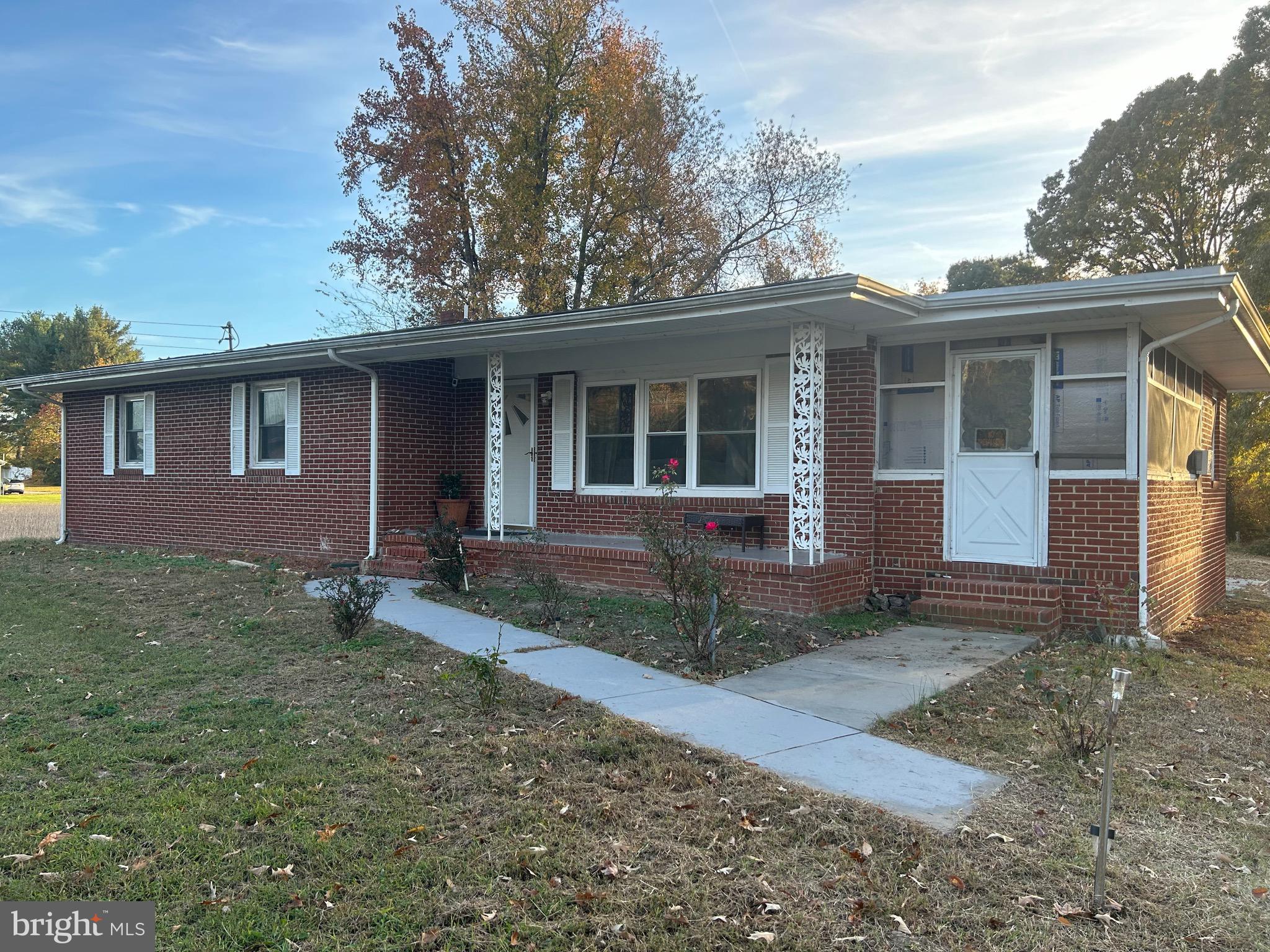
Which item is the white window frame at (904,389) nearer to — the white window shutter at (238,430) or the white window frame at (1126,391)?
the white window frame at (1126,391)

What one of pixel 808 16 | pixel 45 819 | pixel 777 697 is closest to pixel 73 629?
pixel 45 819

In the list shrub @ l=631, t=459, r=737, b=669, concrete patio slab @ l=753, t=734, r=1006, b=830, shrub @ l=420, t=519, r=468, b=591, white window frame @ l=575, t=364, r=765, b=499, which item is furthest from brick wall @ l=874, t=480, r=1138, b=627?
shrub @ l=420, t=519, r=468, b=591

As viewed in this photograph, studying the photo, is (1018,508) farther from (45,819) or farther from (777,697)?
(45,819)

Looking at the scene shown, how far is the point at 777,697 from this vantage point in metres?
5.89

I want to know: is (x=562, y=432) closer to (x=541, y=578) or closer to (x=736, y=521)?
(x=736, y=521)

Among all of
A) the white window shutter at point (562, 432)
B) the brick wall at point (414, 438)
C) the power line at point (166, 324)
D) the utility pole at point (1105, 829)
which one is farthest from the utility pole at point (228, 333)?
the utility pole at point (1105, 829)

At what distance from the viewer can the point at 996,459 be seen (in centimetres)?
892

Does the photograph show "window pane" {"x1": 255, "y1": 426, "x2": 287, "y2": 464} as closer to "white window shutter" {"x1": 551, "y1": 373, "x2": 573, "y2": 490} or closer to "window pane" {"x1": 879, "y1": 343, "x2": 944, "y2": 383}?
"white window shutter" {"x1": 551, "y1": 373, "x2": 573, "y2": 490}

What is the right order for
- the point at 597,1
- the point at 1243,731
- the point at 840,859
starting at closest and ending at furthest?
the point at 840,859 → the point at 1243,731 → the point at 597,1

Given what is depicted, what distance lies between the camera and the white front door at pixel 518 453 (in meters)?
12.5

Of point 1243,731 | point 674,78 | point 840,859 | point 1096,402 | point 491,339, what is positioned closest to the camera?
point 840,859

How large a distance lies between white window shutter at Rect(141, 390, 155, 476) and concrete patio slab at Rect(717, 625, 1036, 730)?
41.4 feet

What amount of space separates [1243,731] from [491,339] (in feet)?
26.1

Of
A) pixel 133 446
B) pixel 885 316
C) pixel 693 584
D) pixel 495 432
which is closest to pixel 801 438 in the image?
pixel 885 316
